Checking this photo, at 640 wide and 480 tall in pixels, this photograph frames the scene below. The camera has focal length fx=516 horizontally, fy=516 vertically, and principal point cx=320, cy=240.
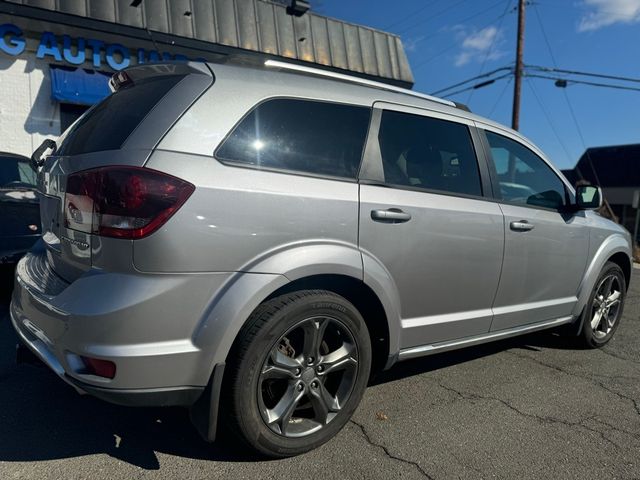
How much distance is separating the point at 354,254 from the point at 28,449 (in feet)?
6.12

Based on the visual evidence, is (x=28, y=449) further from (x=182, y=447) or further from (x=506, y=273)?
(x=506, y=273)

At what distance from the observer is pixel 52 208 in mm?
2553

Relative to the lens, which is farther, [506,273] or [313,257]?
[506,273]

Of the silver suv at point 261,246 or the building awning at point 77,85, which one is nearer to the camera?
the silver suv at point 261,246

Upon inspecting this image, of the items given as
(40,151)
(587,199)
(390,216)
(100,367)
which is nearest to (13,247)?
(40,151)

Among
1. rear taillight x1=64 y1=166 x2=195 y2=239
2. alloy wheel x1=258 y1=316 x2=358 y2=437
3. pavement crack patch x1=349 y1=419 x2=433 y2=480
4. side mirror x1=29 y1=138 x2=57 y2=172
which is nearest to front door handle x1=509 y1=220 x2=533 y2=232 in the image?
alloy wheel x1=258 y1=316 x2=358 y2=437

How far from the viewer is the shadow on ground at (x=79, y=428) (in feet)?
8.29

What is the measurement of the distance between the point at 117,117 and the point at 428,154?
1799 millimetres

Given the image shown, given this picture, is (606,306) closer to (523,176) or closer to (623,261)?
(623,261)

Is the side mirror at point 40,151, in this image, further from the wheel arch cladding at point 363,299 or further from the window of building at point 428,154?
the window of building at point 428,154

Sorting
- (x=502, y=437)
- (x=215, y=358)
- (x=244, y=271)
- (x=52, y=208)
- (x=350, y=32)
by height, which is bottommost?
(x=502, y=437)

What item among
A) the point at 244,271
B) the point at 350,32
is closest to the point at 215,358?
the point at 244,271

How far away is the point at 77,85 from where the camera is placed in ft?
33.9

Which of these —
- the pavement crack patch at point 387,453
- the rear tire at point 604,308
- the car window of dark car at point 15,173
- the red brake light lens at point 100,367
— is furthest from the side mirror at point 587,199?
the car window of dark car at point 15,173
